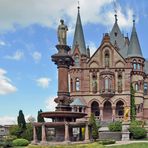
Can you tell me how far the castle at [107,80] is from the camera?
73.8 meters

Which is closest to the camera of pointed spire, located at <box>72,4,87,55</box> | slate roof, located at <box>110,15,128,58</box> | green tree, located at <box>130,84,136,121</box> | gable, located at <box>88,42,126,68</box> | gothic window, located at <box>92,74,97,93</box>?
green tree, located at <box>130,84,136,121</box>

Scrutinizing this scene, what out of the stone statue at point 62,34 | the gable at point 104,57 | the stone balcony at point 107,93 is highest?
the gable at point 104,57

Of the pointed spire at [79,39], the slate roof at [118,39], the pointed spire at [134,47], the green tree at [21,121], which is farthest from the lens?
the slate roof at [118,39]

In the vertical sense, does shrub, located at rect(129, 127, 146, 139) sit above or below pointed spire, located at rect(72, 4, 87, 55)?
below

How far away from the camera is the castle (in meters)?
73.8

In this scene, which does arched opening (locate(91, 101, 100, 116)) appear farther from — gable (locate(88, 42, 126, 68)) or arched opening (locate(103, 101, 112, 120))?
gable (locate(88, 42, 126, 68))

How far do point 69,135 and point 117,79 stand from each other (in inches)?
1783

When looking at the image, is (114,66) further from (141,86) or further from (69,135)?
(69,135)

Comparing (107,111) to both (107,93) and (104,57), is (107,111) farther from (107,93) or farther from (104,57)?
(104,57)

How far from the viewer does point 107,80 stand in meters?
73.8

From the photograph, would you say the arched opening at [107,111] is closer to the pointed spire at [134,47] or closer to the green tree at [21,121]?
the pointed spire at [134,47]

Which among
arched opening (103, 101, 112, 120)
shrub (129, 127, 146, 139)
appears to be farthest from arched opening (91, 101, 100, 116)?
shrub (129, 127, 146, 139)

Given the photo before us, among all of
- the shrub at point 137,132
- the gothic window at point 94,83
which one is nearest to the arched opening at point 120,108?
the gothic window at point 94,83

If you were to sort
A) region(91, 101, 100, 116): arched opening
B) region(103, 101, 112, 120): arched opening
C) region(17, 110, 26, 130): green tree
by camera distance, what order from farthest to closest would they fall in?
1. region(91, 101, 100, 116): arched opening
2. region(103, 101, 112, 120): arched opening
3. region(17, 110, 26, 130): green tree
